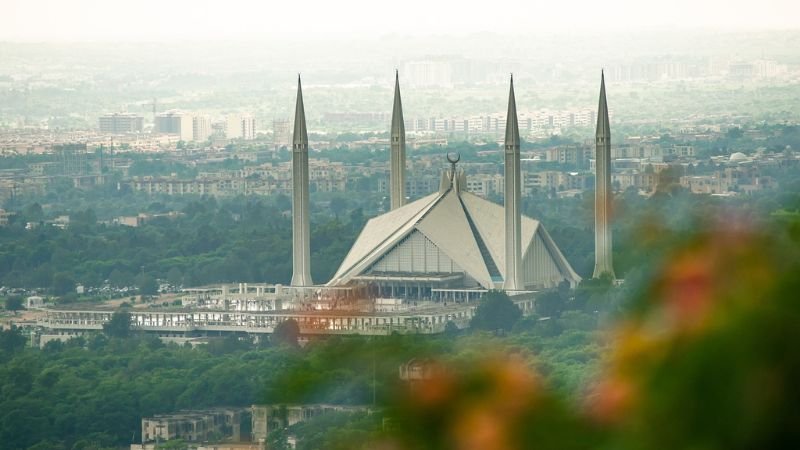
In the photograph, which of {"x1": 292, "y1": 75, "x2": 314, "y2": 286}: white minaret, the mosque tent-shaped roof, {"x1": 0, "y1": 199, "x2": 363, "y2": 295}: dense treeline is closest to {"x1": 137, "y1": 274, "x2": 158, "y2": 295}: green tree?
{"x1": 0, "y1": 199, "x2": 363, "y2": 295}: dense treeline

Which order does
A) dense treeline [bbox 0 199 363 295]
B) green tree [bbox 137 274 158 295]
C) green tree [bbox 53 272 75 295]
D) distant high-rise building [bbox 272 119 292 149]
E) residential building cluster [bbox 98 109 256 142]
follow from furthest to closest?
residential building cluster [bbox 98 109 256 142] → distant high-rise building [bbox 272 119 292 149] → green tree [bbox 53 272 75 295] → dense treeline [bbox 0 199 363 295] → green tree [bbox 137 274 158 295]

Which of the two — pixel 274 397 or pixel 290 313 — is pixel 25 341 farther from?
pixel 274 397

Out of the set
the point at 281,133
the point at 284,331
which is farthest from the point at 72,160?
the point at 284,331

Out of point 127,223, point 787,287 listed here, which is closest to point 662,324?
point 787,287

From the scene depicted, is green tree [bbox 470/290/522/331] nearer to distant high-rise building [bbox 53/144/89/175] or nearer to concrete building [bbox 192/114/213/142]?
distant high-rise building [bbox 53/144/89/175]

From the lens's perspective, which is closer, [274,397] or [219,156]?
[274,397]
